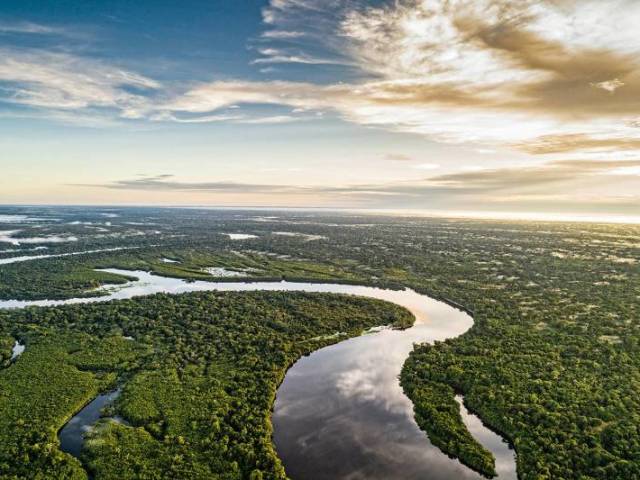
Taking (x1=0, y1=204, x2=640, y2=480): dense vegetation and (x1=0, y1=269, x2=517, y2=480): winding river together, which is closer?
(x1=0, y1=269, x2=517, y2=480): winding river

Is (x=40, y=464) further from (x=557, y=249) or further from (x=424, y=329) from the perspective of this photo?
(x=557, y=249)

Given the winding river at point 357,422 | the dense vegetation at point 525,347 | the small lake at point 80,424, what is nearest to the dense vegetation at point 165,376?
the small lake at point 80,424

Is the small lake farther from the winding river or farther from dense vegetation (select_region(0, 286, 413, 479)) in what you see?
dense vegetation (select_region(0, 286, 413, 479))

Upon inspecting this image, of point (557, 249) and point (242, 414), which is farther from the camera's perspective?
point (557, 249)

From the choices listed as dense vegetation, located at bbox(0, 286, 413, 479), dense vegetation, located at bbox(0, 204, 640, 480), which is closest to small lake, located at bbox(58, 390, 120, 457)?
dense vegetation, located at bbox(0, 286, 413, 479)

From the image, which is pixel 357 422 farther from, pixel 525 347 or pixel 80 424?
pixel 525 347

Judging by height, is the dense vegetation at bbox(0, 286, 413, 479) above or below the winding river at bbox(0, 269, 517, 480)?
above

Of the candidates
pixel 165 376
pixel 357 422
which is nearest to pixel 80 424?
pixel 165 376

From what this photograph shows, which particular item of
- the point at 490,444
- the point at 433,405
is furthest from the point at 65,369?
the point at 490,444
